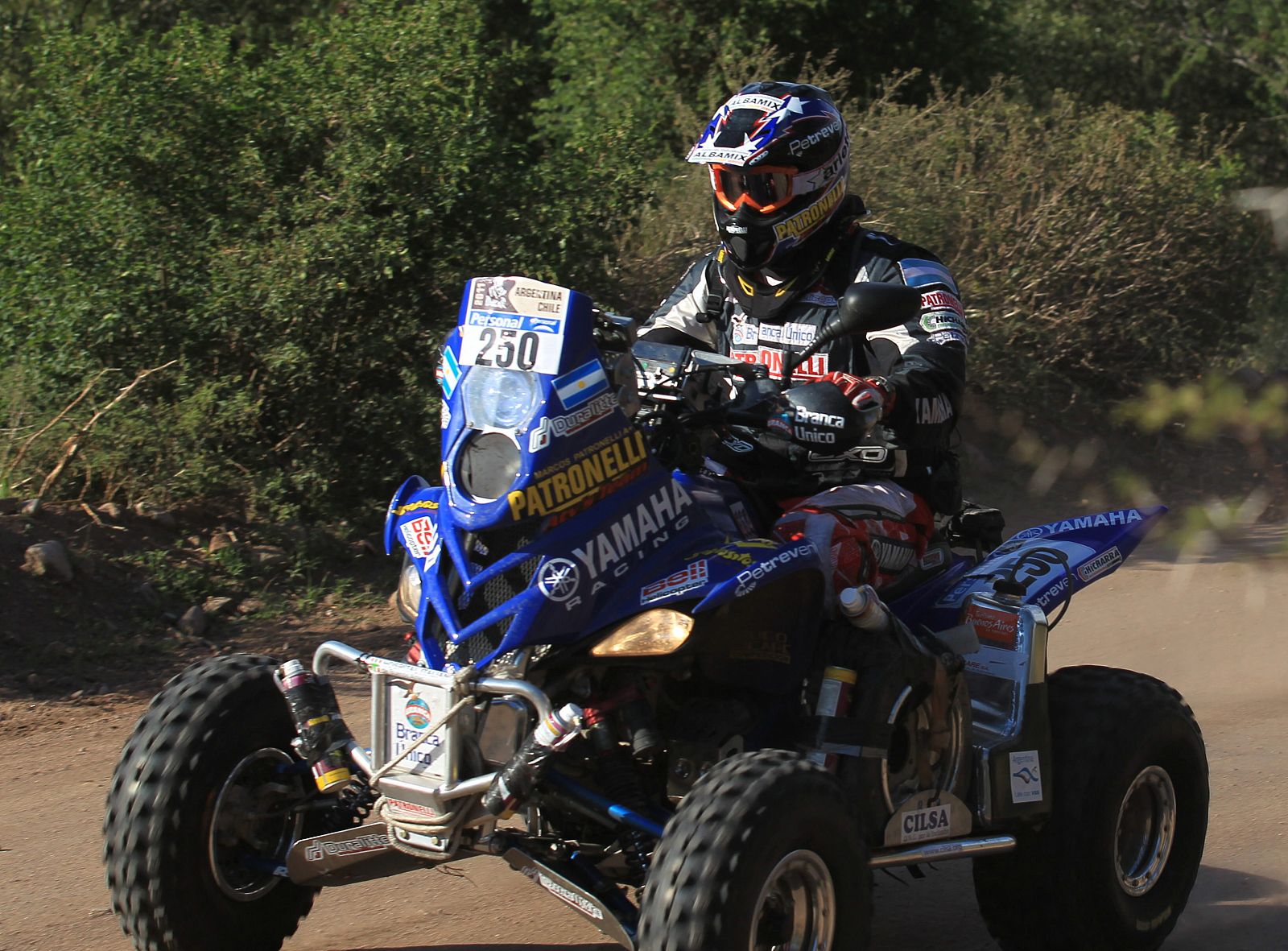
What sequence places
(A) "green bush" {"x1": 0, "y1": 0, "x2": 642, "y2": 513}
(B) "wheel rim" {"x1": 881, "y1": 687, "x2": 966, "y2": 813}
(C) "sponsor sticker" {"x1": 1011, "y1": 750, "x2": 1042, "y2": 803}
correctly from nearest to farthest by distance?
1. (B) "wheel rim" {"x1": 881, "y1": 687, "x2": 966, "y2": 813}
2. (C) "sponsor sticker" {"x1": 1011, "y1": 750, "x2": 1042, "y2": 803}
3. (A) "green bush" {"x1": 0, "y1": 0, "x2": 642, "y2": 513}

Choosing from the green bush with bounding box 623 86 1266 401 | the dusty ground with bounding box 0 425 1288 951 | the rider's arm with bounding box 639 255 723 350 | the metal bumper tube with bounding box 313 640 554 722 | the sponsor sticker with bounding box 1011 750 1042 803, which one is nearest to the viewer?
the metal bumper tube with bounding box 313 640 554 722

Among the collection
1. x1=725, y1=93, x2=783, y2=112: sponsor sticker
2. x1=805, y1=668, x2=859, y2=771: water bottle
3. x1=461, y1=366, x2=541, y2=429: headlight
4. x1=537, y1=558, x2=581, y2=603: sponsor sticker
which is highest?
x1=725, y1=93, x2=783, y2=112: sponsor sticker

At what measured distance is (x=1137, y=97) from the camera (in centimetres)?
1995

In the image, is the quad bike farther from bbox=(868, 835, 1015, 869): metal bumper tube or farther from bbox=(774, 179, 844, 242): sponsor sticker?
bbox=(774, 179, 844, 242): sponsor sticker

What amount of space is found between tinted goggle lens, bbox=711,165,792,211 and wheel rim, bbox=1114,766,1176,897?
1.96 m

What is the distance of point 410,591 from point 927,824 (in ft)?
4.72

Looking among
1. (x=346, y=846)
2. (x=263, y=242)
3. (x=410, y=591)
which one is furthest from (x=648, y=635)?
(x=263, y=242)

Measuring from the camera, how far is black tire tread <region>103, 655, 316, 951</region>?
3.80m

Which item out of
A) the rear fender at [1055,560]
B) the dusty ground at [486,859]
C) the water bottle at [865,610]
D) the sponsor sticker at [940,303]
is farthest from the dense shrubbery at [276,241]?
the water bottle at [865,610]

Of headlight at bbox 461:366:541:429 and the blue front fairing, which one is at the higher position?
headlight at bbox 461:366:541:429

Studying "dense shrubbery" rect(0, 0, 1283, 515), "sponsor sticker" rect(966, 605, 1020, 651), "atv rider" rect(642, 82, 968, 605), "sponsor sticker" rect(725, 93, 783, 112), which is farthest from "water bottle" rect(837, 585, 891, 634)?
"dense shrubbery" rect(0, 0, 1283, 515)

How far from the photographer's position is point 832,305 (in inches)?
193

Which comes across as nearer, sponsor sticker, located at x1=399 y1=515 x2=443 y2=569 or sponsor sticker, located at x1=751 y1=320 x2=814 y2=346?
sponsor sticker, located at x1=399 y1=515 x2=443 y2=569

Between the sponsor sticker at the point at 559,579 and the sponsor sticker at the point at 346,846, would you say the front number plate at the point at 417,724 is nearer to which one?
the sponsor sticker at the point at 346,846
